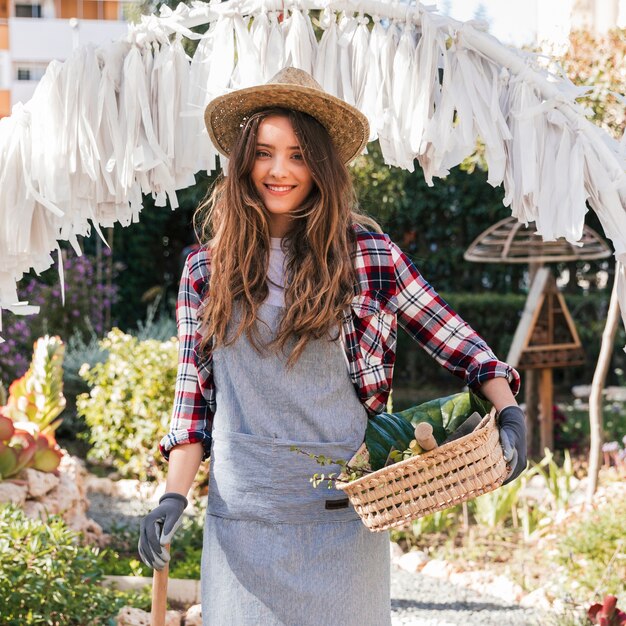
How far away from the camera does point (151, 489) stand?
5586mm

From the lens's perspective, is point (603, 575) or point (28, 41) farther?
point (28, 41)

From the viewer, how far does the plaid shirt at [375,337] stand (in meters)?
1.95

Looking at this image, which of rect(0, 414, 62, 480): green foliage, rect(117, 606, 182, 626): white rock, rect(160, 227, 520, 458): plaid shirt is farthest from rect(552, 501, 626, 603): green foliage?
rect(0, 414, 62, 480): green foliage

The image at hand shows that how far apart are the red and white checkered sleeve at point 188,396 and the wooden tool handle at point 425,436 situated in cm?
55

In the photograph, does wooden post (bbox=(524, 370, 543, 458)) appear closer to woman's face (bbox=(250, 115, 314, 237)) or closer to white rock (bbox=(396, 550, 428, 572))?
white rock (bbox=(396, 550, 428, 572))

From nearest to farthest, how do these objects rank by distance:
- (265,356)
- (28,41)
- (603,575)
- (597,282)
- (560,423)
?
(265,356)
(603,575)
(560,423)
(597,282)
(28,41)

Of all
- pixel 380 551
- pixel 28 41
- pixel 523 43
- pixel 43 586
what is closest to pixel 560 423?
pixel 523 43

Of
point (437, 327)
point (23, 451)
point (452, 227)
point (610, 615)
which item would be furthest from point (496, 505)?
point (452, 227)

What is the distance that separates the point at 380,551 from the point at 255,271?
0.63 metres

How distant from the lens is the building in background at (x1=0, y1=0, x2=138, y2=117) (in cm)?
1180

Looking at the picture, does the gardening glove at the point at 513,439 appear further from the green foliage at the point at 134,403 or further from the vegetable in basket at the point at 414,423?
the green foliage at the point at 134,403

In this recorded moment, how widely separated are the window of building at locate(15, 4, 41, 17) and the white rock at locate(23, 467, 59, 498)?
9830 millimetres

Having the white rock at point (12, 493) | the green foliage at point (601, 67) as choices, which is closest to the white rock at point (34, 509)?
the white rock at point (12, 493)

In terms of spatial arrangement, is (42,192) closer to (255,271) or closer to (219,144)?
(219,144)
